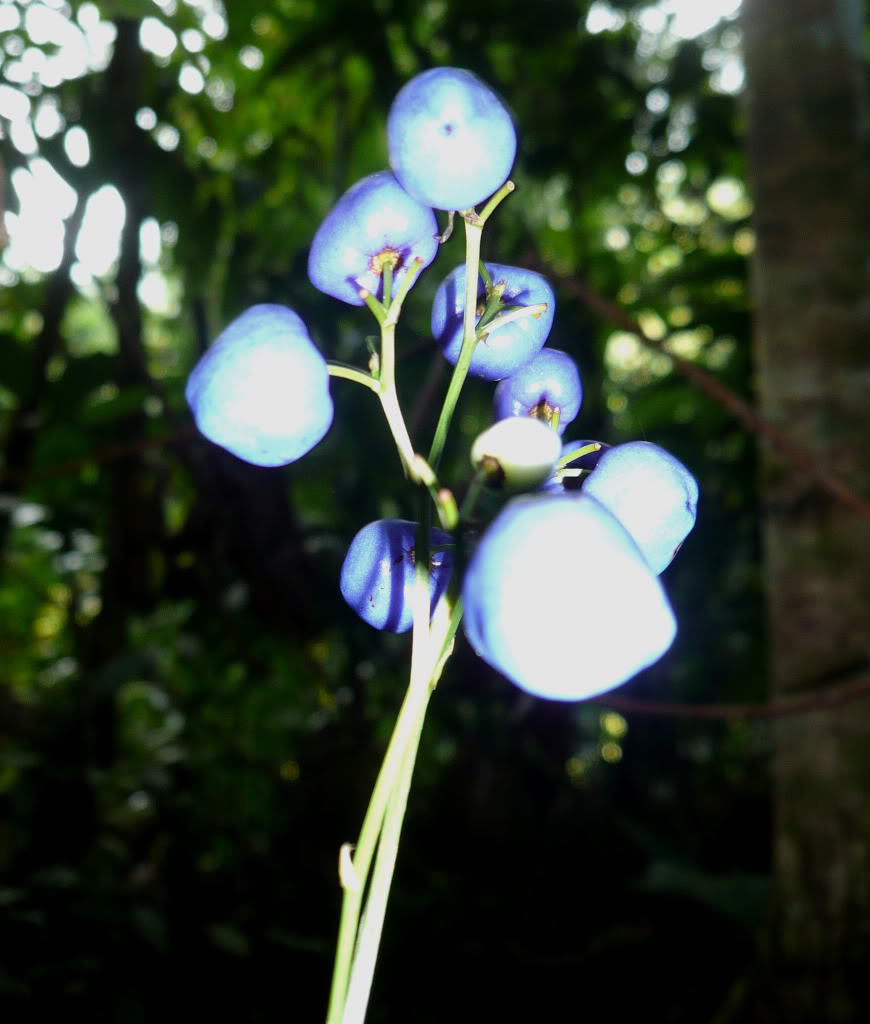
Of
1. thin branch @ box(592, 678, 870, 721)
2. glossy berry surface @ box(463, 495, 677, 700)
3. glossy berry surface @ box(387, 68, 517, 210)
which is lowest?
thin branch @ box(592, 678, 870, 721)

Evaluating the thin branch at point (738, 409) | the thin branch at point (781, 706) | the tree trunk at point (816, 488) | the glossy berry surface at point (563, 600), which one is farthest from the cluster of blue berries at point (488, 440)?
the tree trunk at point (816, 488)

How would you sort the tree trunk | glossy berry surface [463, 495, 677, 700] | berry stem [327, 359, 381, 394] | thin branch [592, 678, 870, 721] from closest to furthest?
glossy berry surface [463, 495, 677, 700] → berry stem [327, 359, 381, 394] → thin branch [592, 678, 870, 721] → the tree trunk

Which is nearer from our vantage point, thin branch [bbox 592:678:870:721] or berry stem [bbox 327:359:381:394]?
berry stem [bbox 327:359:381:394]

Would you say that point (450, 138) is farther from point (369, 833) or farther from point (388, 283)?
point (369, 833)

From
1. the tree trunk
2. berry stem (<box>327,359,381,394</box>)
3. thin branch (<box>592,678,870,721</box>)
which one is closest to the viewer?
berry stem (<box>327,359,381,394</box>)

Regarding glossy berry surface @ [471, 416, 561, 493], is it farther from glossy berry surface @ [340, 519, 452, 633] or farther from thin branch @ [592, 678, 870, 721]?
thin branch @ [592, 678, 870, 721]

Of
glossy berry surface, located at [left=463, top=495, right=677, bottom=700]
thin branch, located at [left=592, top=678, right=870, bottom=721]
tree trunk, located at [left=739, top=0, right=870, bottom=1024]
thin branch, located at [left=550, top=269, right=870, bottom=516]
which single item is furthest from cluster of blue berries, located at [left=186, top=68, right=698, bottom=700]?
tree trunk, located at [left=739, top=0, right=870, bottom=1024]

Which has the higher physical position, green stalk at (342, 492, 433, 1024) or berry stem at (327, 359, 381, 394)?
berry stem at (327, 359, 381, 394)

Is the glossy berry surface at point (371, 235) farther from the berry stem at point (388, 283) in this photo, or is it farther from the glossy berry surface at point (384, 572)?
the glossy berry surface at point (384, 572)
